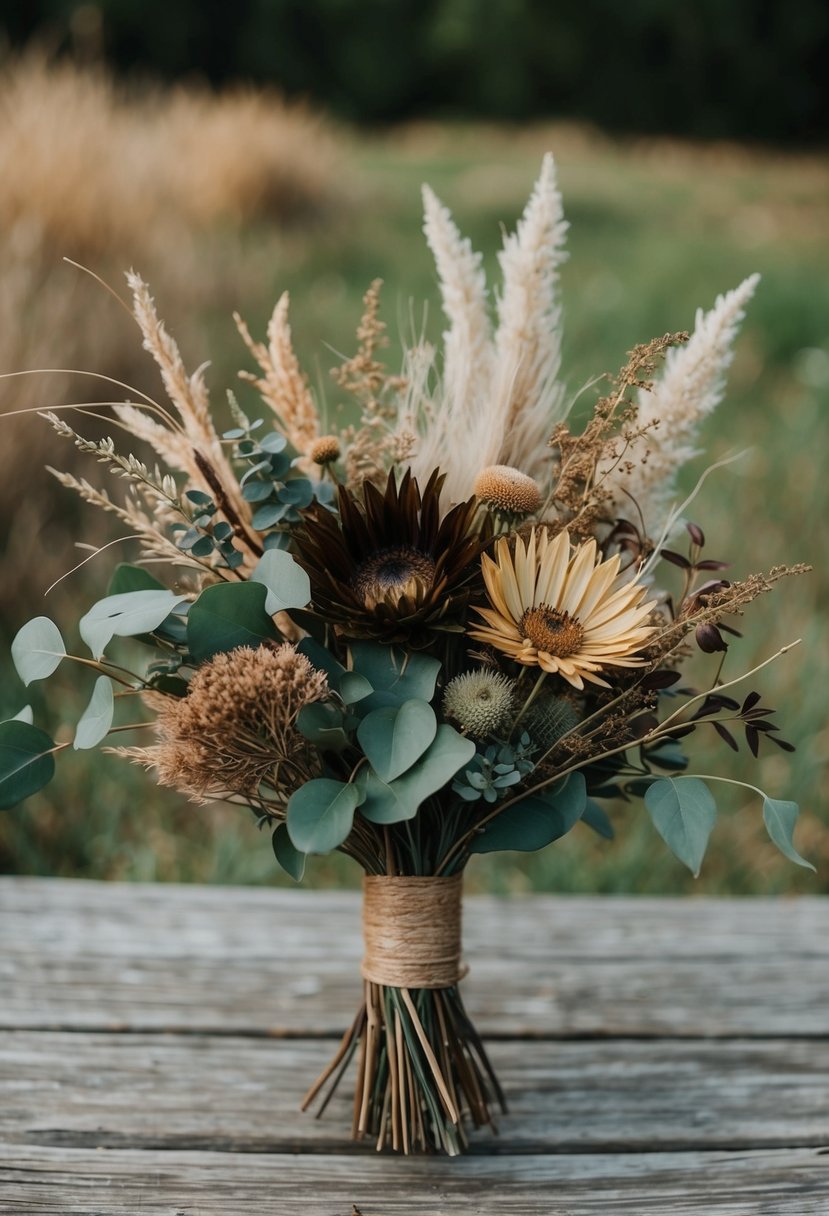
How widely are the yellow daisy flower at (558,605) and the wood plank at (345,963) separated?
0.58 metres

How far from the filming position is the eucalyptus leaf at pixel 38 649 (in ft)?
2.73

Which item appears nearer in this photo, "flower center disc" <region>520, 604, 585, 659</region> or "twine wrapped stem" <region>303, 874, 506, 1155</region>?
"flower center disc" <region>520, 604, 585, 659</region>

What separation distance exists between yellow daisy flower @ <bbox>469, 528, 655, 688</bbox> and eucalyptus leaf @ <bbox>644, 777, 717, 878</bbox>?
9cm

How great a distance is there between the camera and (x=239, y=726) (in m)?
0.76

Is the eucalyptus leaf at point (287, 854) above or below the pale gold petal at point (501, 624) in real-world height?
below

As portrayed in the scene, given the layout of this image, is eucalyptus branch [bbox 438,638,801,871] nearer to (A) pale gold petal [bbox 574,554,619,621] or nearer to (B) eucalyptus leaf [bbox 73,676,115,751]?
(A) pale gold petal [bbox 574,554,619,621]

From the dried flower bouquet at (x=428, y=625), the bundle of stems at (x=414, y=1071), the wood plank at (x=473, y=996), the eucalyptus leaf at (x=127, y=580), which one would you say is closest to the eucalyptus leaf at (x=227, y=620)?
the dried flower bouquet at (x=428, y=625)

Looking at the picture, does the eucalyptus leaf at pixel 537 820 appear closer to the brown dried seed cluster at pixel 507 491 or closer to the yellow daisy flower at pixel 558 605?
the yellow daisy flower at pixel 558 605

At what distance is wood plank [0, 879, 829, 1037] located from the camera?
3.96 ft

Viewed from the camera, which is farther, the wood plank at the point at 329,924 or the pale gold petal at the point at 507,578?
the wood plank at the point at 329,924

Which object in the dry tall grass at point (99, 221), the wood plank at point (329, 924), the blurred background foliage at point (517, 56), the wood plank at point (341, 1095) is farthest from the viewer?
the blurred background foliage at point (517, 56)

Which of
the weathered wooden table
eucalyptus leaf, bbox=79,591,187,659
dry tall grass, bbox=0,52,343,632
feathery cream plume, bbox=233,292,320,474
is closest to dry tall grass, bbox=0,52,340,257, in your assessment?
dry tall grass, bbox=0,52,343,632

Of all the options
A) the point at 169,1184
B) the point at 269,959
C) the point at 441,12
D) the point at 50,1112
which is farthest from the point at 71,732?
the point at 441,12

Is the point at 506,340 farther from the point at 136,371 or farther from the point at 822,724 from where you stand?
the point at 136,371
